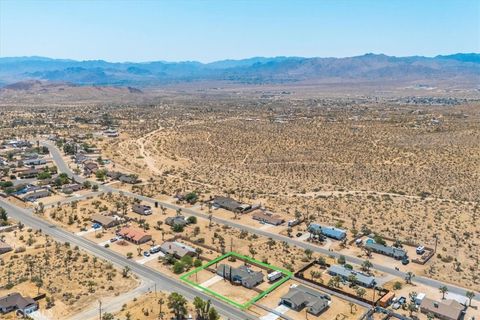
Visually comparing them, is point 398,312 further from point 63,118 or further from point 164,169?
point 63,118

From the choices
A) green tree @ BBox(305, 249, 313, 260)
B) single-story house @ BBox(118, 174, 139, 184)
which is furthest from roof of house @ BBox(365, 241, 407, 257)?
single-story house @ BBox(118, 174, 139, 184)

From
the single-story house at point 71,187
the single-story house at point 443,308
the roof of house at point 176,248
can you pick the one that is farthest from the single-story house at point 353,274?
the single-story house at point 71,187

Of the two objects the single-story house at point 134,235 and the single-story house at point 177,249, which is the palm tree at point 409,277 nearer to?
the single-story house at point 177,249

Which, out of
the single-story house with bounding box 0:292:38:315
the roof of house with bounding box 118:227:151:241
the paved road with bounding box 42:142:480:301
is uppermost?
the single-story house with bounding box 0:292:38:315

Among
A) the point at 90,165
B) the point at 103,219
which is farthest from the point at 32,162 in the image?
the point at 103,219

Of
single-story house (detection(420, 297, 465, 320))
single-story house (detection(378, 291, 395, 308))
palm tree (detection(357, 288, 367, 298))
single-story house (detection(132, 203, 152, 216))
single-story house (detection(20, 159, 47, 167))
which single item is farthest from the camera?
single-story house (detection(20, 159, 47, 167))

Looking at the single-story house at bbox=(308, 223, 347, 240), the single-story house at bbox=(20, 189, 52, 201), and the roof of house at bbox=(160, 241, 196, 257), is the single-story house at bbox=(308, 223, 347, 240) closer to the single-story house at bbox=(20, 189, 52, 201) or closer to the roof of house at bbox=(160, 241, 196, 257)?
the roof of house at bbox=(160, 241, 196, 257)

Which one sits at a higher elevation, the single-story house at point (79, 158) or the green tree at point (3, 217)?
the green tree at point (3, 217)
